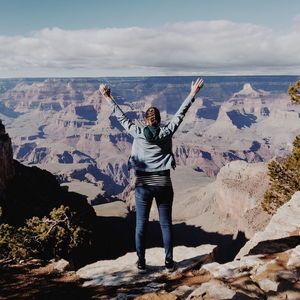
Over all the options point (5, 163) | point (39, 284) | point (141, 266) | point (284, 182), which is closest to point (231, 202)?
point (5, 163)

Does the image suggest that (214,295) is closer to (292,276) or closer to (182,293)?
(182,293)

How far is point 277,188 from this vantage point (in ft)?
79.1

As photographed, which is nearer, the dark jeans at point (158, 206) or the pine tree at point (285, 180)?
the dark jeans at point (158, 206)

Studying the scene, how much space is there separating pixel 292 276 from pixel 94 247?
50.6 metres

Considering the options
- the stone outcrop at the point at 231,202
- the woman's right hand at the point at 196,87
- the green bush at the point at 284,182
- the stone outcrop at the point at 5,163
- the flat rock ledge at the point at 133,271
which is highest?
the woman's right hand at the point at 196,87

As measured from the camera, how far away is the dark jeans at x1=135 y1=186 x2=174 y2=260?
702 cm

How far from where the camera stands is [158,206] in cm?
736

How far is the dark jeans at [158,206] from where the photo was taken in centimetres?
702

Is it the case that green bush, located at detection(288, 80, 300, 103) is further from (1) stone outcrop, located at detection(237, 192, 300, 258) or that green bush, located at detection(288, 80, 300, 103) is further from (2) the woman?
(2) the woman

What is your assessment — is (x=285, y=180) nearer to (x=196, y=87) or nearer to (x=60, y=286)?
(x=196, y=87)

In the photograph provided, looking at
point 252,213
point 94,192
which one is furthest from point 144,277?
point 94,192

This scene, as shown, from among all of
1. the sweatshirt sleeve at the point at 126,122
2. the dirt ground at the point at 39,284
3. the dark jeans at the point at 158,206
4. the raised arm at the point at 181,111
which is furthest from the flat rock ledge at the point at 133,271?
the raised arm at the point at 181,111

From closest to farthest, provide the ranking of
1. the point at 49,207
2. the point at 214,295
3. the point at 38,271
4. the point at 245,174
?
the point at 214,295, the point at 38,271, the point at 49,207, the point at 245,174

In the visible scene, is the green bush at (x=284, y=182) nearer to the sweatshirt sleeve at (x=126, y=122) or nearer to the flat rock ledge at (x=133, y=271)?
the flat rock ledge at (x=133, y=271)
